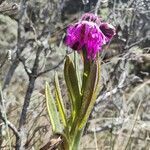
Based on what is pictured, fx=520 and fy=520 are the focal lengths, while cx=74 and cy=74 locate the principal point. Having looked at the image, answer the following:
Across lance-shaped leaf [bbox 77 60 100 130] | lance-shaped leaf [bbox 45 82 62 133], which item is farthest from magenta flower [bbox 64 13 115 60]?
lance-shaped leaf [bbox 45 82 62 133]

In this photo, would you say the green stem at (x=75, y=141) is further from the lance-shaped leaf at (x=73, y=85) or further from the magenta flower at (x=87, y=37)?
the magenta flower at (x=87, y=37)

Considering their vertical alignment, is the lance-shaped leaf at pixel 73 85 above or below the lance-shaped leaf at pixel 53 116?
above

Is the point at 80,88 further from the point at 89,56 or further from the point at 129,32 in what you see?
the point at 129,32

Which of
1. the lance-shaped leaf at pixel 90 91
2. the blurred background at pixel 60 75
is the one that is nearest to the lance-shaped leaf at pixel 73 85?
the lance-shaped leaf at pixel 90 91

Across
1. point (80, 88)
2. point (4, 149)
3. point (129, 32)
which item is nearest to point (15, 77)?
point (129, 32)

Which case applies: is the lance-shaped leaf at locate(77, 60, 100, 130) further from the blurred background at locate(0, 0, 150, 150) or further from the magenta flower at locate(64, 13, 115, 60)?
the blurred background at locate(0, 0, 150, 150)

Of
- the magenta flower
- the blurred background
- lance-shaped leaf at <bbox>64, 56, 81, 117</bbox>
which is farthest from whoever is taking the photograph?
the blurred background
